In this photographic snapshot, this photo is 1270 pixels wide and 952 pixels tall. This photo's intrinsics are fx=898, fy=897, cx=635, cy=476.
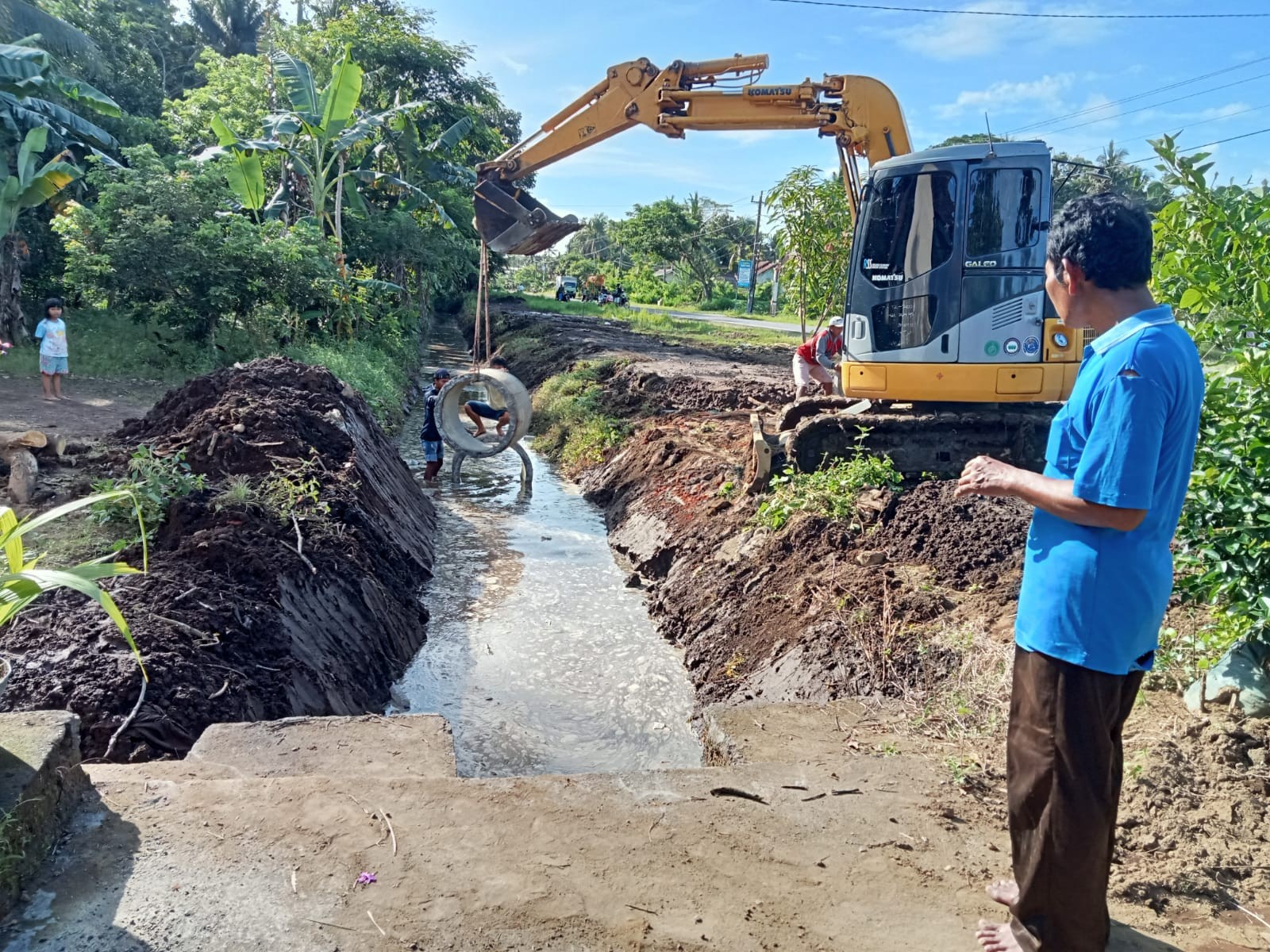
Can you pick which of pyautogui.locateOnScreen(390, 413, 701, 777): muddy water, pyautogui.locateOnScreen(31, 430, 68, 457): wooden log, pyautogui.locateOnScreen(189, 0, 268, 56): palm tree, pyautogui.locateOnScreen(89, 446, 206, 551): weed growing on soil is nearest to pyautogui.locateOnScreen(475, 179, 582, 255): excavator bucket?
pyautogui.locateOnScreen(390, 413, 701, 777): muddy water

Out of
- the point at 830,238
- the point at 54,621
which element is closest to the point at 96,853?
the point at 54,621

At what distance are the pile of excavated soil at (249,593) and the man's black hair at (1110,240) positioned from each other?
4504mm

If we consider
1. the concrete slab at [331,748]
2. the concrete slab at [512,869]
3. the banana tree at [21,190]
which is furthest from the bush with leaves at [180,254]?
the concrete slab at [512,869]

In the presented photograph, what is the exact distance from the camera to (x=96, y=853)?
9.73 feet

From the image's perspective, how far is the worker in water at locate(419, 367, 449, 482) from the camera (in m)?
13.1

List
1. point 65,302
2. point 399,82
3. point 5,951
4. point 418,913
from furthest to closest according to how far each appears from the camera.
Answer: point 399,82
point 65,302
point 418,913
point 5,951

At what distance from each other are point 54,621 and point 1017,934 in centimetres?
498

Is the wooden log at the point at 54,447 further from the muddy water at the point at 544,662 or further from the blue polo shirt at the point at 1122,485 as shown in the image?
the blue polo shirt at the point at 1122,485

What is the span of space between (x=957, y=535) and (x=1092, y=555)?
4437mm

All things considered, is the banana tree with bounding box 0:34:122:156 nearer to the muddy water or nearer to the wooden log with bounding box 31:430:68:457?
the wooden log with bounding box 31:430:68:457

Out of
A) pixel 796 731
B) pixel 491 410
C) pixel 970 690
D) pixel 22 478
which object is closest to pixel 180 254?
pixel 491 410

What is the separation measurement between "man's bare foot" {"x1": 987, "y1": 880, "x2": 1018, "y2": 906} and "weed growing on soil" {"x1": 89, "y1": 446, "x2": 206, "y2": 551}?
18.1 feet

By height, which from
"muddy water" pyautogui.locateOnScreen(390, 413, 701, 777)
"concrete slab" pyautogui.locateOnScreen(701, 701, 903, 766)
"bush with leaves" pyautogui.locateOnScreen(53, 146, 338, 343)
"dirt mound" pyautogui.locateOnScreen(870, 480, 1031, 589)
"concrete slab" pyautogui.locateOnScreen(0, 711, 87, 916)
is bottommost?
"muddy water" pyautogui.locateOnScreen(390, 413, 701, 777)

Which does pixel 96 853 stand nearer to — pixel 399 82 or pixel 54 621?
pixel 54 621
